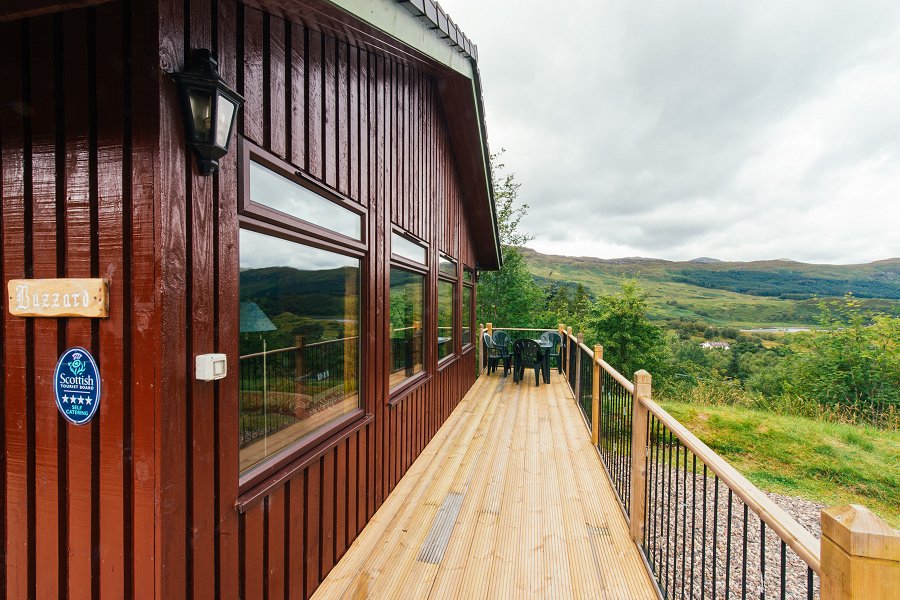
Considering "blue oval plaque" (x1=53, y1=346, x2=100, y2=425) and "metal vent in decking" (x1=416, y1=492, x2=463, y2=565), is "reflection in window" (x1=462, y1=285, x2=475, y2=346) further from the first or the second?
"blue oval plaque" (x1=53, y1=346, x2=100, y2=425)

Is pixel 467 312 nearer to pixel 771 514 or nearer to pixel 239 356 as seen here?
pixel 239 356

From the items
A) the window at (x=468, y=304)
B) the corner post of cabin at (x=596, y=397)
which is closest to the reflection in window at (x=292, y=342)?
A: the corner post of cabin at (x=596, y=397)

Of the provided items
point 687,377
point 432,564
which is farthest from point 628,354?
point 432,564

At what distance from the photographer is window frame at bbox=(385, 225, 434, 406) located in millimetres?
3147

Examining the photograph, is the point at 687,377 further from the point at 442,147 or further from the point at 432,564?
the point at 432,564

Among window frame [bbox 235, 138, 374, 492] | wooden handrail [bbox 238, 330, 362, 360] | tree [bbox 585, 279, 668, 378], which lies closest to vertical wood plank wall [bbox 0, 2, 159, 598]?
window frame [bbox 235, 138, 374, 492]

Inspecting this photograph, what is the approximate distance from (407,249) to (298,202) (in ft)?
5.83

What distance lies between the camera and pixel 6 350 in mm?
1338

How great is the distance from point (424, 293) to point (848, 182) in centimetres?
7184

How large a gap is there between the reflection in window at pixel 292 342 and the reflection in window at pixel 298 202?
16cm

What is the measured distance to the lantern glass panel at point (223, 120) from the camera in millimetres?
1299

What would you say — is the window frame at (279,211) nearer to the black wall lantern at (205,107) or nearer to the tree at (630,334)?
the black wall lantern at (205,107)

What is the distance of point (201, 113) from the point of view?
4.19 ft

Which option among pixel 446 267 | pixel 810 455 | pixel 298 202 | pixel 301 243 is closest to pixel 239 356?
pixel 301 243
